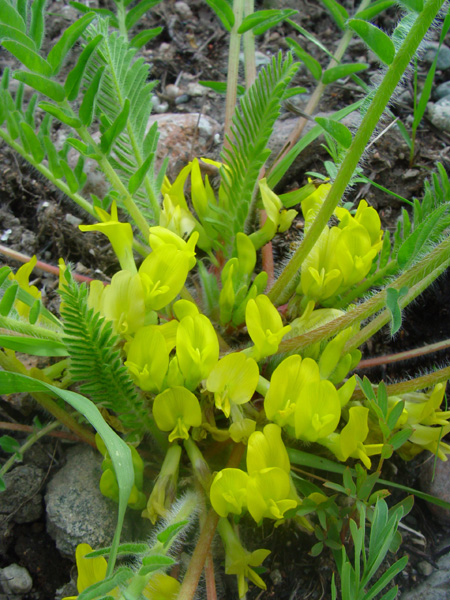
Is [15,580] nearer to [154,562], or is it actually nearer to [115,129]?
[154,562]

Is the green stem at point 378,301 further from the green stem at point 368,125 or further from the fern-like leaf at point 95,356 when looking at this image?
the fern-like leaf at point 95,356

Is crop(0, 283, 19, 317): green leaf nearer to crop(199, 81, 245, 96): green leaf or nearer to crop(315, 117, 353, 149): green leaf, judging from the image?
crop(315, 117, 353, 149): green leaf

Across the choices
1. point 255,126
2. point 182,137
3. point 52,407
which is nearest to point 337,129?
point 255,126

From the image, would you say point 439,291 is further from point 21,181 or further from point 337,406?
point 21,181

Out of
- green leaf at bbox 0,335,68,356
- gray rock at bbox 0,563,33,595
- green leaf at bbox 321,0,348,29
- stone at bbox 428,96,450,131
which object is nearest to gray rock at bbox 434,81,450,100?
stone at bbox 428,96,450,131

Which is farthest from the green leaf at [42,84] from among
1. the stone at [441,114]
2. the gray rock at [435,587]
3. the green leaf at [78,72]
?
the stone at [441,114]

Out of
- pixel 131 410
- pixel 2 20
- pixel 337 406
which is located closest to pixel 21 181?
pixel 2 20
